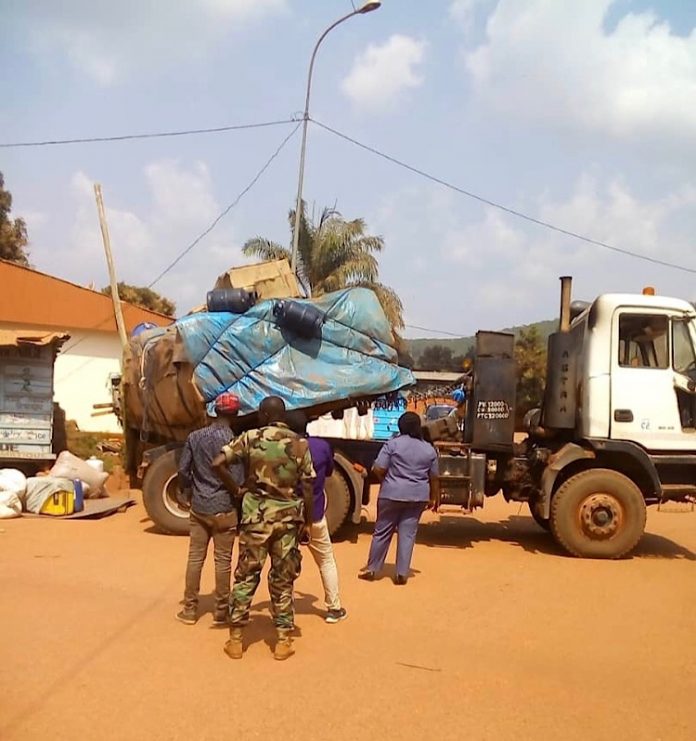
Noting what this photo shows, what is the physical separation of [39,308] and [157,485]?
1314cm

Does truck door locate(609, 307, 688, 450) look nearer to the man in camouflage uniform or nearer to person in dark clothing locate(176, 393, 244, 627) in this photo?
the man in camouflage uniform

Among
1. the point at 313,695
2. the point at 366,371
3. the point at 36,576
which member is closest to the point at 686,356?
the point at 366,371

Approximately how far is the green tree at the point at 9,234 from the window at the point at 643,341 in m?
22.0

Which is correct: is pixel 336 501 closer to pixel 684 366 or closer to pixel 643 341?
pixel 643 341

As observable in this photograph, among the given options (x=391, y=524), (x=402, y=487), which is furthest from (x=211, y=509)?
(x=391, y=524)

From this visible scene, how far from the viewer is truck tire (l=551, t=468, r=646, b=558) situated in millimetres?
8078

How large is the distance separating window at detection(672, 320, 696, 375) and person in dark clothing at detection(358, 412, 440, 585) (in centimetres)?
310

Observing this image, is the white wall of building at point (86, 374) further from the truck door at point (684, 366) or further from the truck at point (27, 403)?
the truck door at point (684, 366)

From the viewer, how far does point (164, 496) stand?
886cm

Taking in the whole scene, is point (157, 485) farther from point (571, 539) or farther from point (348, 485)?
point (571, 539)

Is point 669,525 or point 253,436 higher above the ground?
point 253,436

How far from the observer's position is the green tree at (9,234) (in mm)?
25109

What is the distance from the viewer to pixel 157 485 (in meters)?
8.85

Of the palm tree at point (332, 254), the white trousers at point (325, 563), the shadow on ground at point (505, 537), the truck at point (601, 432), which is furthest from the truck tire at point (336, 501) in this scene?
the palm tree at point (332, 254)
